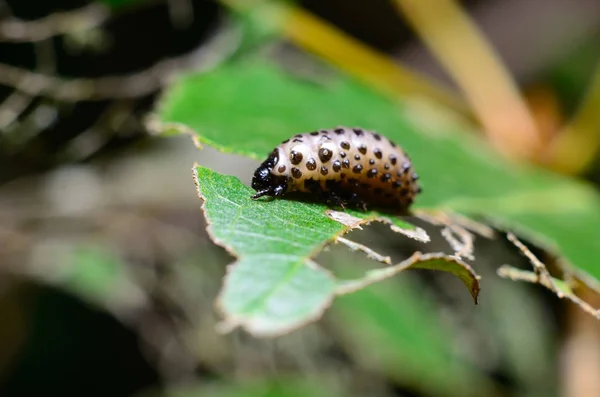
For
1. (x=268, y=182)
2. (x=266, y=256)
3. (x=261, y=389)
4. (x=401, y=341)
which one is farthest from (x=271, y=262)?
(x=401, y=341)

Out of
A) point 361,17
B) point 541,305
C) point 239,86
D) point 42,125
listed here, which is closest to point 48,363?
point 42,125

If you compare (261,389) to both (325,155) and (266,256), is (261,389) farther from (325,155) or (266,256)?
(266,256)

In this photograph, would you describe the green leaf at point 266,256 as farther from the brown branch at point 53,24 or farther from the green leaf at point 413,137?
the brown branch at point 53,24

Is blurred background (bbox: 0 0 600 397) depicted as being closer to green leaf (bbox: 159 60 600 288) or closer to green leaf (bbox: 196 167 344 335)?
green leaf (bbox: 159 60 600 288)

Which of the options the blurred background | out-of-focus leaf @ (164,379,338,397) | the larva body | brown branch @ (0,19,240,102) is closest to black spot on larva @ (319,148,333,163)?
the larva body

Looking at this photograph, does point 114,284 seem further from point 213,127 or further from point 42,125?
point 213,127
